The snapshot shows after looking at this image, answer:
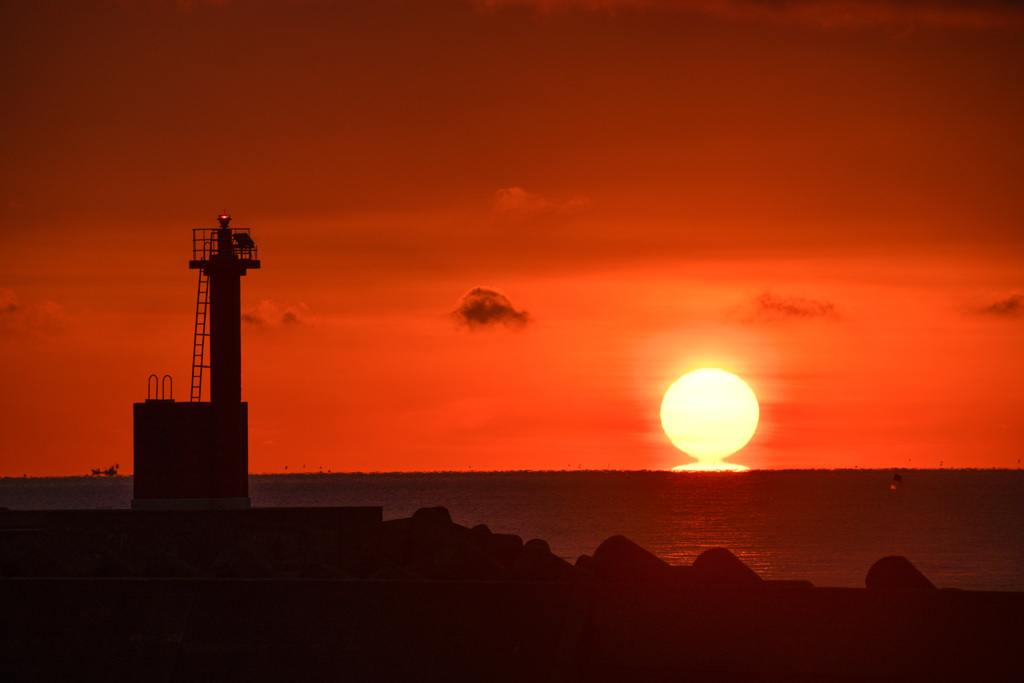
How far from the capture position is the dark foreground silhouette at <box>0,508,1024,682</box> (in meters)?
12.1

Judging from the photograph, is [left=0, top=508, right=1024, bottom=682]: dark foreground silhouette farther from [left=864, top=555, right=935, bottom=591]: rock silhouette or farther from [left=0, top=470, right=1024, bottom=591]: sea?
[left=0, top=470, right=1024, bottom=591]: sea

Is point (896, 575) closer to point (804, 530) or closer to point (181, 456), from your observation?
point (181, 456)

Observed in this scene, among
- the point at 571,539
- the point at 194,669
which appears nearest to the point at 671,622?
the point at 194,669

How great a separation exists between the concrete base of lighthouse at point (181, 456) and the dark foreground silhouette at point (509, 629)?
518 inches

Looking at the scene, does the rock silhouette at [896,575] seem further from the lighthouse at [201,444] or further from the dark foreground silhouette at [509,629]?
the lighthouse at [201,444]

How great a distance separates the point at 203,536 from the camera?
2436cm

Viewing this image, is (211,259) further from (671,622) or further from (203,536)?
(671,622)

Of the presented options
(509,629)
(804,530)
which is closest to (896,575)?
(509,629)

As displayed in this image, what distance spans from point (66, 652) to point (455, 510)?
94644 mm

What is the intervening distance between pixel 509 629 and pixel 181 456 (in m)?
16.6

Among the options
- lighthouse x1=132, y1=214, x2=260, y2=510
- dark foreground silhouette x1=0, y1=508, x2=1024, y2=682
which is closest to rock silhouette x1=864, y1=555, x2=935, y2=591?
dark foreground silhouette x1=0, y1=508, x2=1024, y2=682

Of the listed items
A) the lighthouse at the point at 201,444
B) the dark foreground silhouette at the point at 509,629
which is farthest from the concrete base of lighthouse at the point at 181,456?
the dark foreground silhouette at the point at 509,629

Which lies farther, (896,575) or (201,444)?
(201,444)

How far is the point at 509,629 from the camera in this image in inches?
520
